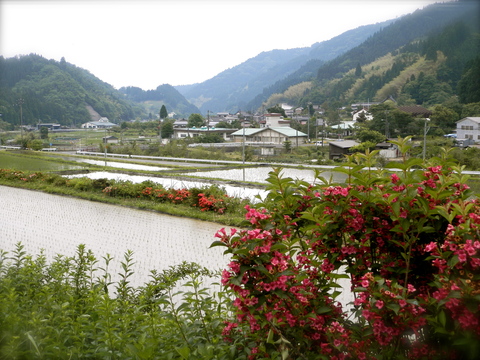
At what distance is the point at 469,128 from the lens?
3.23 meters

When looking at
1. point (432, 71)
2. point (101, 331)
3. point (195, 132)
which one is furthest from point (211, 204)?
point (195, 132)

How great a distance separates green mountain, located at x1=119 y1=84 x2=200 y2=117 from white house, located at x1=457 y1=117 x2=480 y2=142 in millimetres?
9749

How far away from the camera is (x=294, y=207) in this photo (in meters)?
1.72

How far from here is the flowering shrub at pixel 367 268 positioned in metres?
1.24

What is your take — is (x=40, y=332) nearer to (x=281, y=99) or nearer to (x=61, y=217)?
(x=61, y=217)

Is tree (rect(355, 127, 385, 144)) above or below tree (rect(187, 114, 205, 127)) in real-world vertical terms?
below

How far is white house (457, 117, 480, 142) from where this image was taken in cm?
287

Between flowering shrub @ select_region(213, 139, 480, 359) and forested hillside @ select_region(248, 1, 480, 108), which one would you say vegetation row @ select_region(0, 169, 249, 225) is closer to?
forested hillside @ select_region(248, 1, 480, 108)

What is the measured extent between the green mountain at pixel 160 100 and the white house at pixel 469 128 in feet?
32.0

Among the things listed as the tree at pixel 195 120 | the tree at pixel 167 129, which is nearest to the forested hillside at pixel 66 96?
the tree at pixel 167 129

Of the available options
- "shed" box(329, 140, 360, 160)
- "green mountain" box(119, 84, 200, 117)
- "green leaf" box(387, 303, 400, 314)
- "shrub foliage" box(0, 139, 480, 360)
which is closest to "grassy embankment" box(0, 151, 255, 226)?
"green mountain" box(119, 84, 200, 117)

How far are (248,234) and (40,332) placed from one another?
2.38ft

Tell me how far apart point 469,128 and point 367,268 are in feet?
7.04

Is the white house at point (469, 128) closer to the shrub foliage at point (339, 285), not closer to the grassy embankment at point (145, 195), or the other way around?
the shrub foliage at point (339, 285)
